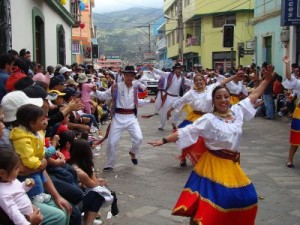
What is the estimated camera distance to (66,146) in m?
5.07

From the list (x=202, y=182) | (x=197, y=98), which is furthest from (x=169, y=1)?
(x=202, y=182)

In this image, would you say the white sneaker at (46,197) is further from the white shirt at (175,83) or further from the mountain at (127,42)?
the mountain at (127,42)

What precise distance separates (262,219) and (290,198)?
999 mm

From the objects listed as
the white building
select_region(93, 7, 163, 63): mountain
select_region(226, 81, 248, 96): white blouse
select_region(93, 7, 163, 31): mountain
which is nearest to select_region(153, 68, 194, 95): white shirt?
select_region(226, 81, 248, 96): white blouse

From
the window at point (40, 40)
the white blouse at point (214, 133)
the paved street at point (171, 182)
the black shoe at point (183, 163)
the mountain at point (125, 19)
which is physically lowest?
the paved street at point (171, 182)

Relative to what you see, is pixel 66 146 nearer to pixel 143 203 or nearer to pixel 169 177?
pixel 143 203

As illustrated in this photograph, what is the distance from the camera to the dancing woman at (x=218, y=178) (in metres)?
4.15

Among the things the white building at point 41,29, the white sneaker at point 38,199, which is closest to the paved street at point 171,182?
the white sneaker at point 38,199

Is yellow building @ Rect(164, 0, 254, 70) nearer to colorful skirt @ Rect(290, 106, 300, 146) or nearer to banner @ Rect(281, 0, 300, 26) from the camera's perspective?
banner @ Rect(281, 0, 300, 26)

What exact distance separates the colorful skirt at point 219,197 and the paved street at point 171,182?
113 centimetres

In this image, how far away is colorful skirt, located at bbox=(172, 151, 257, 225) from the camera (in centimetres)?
414

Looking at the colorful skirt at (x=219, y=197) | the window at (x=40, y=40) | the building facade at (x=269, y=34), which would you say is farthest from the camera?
the building facade at (x=269, y=34)

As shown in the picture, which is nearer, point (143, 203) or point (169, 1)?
point (143, 203)

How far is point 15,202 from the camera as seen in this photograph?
3301mm
